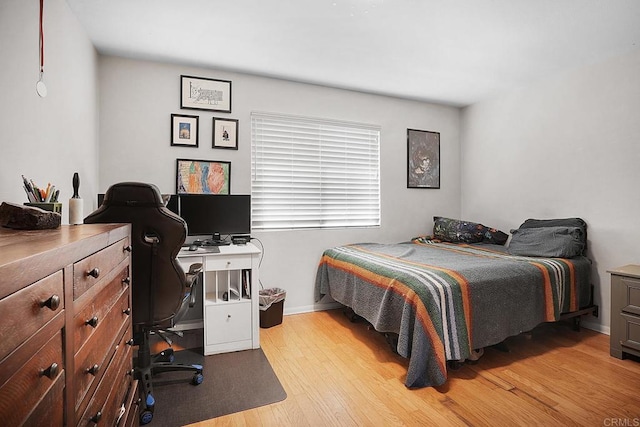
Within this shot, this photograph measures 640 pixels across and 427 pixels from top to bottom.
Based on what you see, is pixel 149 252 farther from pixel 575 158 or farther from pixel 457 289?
pixel 575 158

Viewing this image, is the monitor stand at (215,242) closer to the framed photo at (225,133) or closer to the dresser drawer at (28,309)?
the framed photo at (225,133)

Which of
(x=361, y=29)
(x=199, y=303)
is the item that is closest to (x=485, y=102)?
(x=361, y=29)

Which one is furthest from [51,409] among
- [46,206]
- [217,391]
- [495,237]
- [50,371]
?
[495,237]

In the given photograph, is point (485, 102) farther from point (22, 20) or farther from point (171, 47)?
point (22, 20)

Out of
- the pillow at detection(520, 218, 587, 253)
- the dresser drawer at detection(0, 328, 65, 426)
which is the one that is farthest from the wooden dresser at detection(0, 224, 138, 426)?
the pillow at detection(520, 218, 587, 253)

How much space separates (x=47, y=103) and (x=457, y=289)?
108 inches

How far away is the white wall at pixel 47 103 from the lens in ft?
4.83

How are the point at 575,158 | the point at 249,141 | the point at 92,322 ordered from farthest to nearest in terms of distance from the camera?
the point at 249,141 → the point at 575,158 → the point at 92,322

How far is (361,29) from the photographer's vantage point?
250 cm

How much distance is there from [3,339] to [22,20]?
1.85 meters

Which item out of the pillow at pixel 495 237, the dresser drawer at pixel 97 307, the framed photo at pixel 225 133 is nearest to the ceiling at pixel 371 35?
the framed photo at pixel 225 133

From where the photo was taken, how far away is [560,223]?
324 centimetres

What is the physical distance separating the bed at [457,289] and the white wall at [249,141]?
318 millimetres

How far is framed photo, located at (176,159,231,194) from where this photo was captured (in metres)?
3.10
